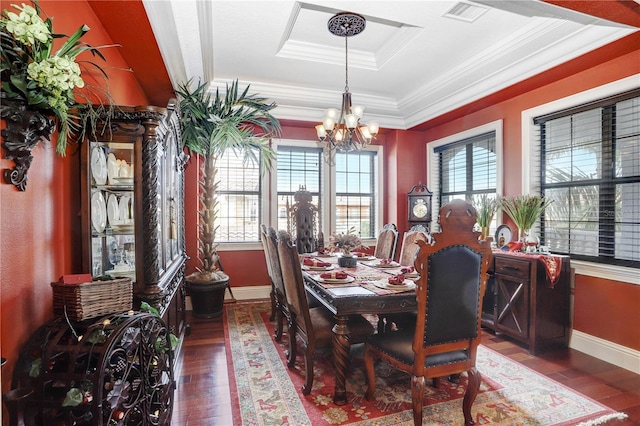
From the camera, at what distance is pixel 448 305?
6.31ft

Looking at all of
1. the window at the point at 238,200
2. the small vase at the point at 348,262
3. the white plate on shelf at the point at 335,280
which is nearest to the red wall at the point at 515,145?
the window at the point at 238,200

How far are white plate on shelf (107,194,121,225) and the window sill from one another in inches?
157

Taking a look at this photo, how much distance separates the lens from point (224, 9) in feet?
9.02

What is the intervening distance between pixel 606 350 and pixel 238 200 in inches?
181

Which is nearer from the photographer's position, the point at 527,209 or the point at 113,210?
the point at 113,210

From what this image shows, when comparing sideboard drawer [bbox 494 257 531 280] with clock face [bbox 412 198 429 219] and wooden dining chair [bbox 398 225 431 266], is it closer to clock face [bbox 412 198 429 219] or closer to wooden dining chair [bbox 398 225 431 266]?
wooden dining chair [bbox 398 225 431 266]

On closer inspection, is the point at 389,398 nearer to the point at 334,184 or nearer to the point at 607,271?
the point at 607,271

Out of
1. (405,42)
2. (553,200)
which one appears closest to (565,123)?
(553,200)

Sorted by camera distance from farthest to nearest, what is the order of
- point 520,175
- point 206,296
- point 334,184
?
point 334,184
point 206,296
point 520,175

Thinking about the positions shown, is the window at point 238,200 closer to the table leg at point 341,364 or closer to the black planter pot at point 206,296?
the black planter pot at point 206,296

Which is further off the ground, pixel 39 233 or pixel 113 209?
pixel 113 209

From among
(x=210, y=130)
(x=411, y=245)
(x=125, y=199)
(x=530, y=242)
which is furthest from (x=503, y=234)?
(x=125, y=199)

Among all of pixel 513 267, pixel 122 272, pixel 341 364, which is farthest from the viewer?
pixel 513 267

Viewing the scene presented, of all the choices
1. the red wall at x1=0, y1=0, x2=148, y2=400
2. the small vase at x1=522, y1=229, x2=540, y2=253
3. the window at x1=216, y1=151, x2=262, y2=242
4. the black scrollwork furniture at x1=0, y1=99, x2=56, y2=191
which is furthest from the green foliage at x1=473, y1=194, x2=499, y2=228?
the black scrollwork furniture at x1=0, y1=99, x2=56, y2=191
